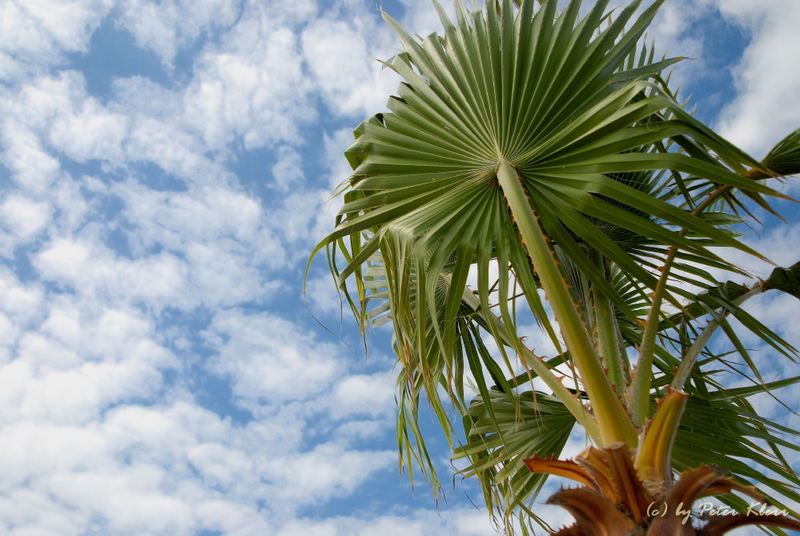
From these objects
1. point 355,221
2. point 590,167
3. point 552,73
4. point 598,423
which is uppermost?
point 552,73

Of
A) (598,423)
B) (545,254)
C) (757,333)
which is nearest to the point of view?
(598,423)

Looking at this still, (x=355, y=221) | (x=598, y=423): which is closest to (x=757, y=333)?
(x=598, y=423)

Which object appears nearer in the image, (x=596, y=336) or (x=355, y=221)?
(x=355, y=221)

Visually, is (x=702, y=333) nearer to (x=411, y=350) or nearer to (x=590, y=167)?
(x=590, y=167)

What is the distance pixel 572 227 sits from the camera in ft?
7.47

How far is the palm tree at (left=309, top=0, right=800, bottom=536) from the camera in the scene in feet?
5.95

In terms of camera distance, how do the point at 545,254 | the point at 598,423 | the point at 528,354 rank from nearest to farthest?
the point at 598,423, the point at 545,254, the point at 528,354

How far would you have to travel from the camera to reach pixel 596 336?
2.98m

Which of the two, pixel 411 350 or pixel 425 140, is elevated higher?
pixel 425 140

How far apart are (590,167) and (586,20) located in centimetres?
69

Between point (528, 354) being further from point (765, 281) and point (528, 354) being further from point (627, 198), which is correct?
point (765, 281)

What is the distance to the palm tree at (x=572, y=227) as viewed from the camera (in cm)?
181

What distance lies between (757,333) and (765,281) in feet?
0.87

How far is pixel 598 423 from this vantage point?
202 centimetres
